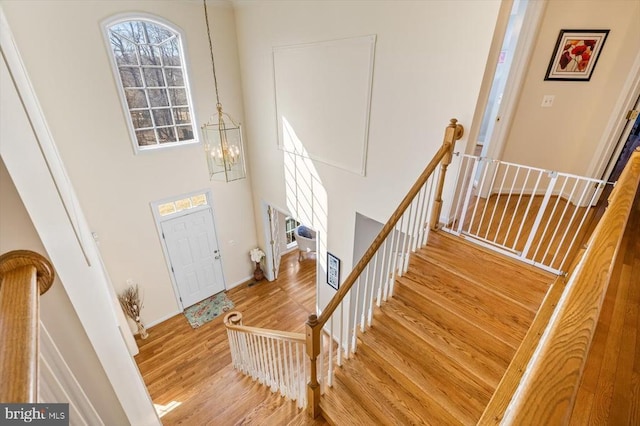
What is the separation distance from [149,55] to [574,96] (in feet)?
19.9

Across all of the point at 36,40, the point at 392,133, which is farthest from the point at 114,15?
the point at 392,133

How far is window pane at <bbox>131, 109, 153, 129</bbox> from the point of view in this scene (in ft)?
15.2

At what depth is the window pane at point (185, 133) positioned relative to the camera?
5.13m

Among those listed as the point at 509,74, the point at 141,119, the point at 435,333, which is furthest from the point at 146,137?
the point at 509,74

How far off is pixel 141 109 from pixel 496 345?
5.68 meters

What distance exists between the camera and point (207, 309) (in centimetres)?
606

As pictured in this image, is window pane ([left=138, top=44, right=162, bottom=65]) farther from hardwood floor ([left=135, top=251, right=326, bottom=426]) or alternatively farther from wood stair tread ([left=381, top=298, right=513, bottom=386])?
wood stair tread ([left=381, top=298, right=513, bottom=386])

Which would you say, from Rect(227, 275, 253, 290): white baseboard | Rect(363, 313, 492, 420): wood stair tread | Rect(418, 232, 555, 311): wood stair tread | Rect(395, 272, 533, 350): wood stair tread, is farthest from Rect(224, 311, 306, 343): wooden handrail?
Rect(227, 275, 253, 290): white baseboard

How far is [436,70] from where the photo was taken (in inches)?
114

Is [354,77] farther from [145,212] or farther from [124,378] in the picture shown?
[145,212]

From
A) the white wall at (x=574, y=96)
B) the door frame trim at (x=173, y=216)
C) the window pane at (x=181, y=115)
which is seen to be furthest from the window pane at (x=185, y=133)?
the white wall at (x=574, y=96)

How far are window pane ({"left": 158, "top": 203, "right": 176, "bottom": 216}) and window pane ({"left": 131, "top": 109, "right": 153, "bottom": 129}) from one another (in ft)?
4.61

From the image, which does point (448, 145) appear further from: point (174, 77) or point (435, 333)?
point (174, 77)

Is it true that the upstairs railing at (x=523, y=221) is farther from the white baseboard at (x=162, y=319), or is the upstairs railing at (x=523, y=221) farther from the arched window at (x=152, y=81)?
the white baseboard at (x=162, y=319)
